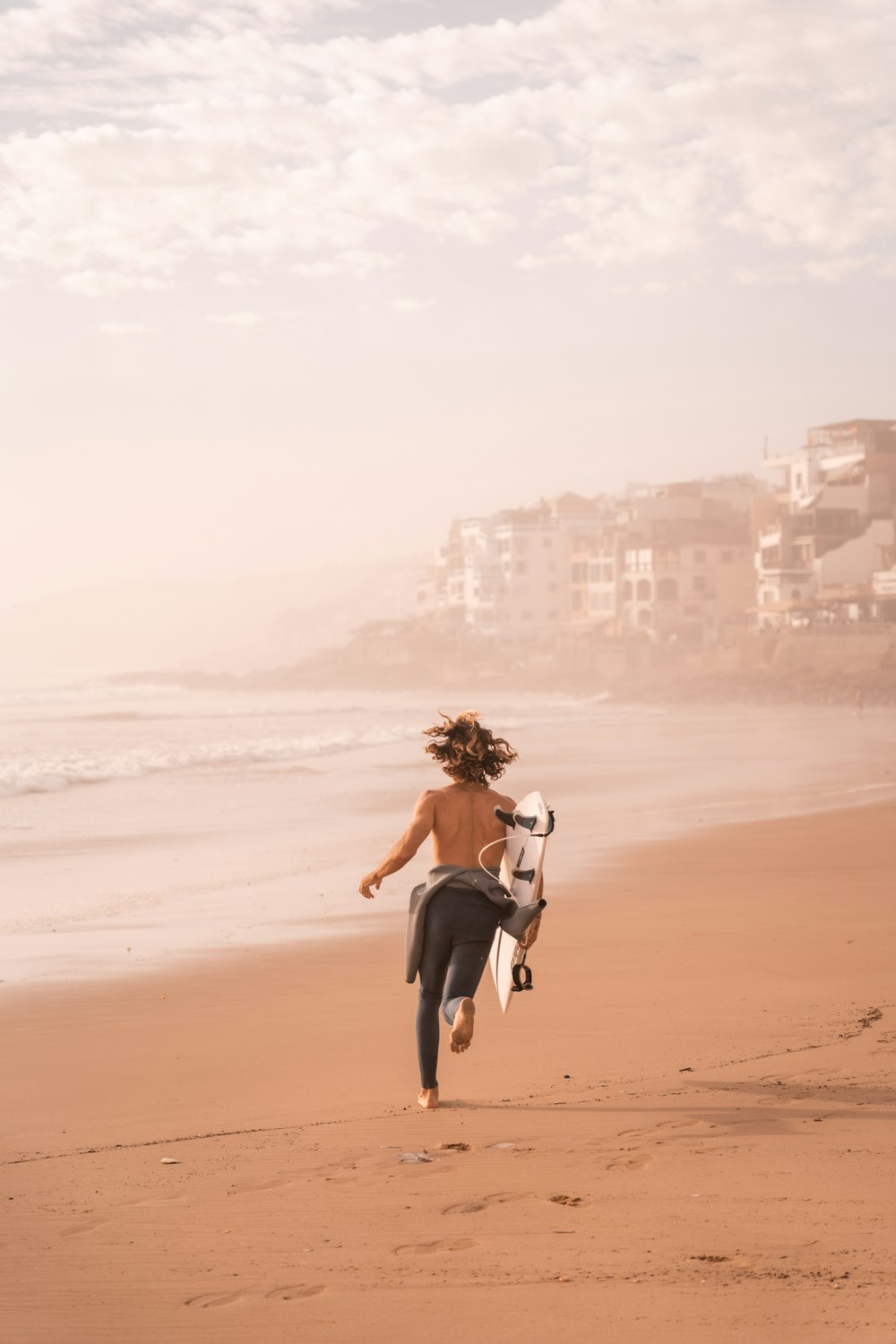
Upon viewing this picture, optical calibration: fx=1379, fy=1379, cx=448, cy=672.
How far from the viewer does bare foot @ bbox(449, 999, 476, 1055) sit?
5750 mm

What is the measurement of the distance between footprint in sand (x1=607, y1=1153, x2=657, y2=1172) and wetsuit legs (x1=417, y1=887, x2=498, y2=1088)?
115 cm

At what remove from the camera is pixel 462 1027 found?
5742mm

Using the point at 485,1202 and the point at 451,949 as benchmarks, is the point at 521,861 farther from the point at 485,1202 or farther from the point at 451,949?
the point at 485,1202

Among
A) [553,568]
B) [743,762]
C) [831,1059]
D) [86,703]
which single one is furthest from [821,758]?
[553,568]

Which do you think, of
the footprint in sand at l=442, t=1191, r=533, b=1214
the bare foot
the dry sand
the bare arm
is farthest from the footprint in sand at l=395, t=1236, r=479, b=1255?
the bare arm

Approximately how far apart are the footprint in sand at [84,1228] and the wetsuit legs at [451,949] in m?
1.69

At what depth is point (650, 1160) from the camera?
197 inches

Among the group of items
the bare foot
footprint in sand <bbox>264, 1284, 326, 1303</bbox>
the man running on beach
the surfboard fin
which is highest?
the man running on beach

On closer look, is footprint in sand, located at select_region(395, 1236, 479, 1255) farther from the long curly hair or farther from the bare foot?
the long curly hair

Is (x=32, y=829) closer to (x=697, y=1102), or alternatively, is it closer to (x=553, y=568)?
(x=697, y=1102)

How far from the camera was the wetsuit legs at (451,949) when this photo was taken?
6.00 meters

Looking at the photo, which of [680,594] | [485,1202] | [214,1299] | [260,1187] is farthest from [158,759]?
[680,594]

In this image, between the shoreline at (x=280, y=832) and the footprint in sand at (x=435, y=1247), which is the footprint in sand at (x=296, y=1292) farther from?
the shoreline at (x=280, y=832)

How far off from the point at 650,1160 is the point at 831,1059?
1.74 metres
